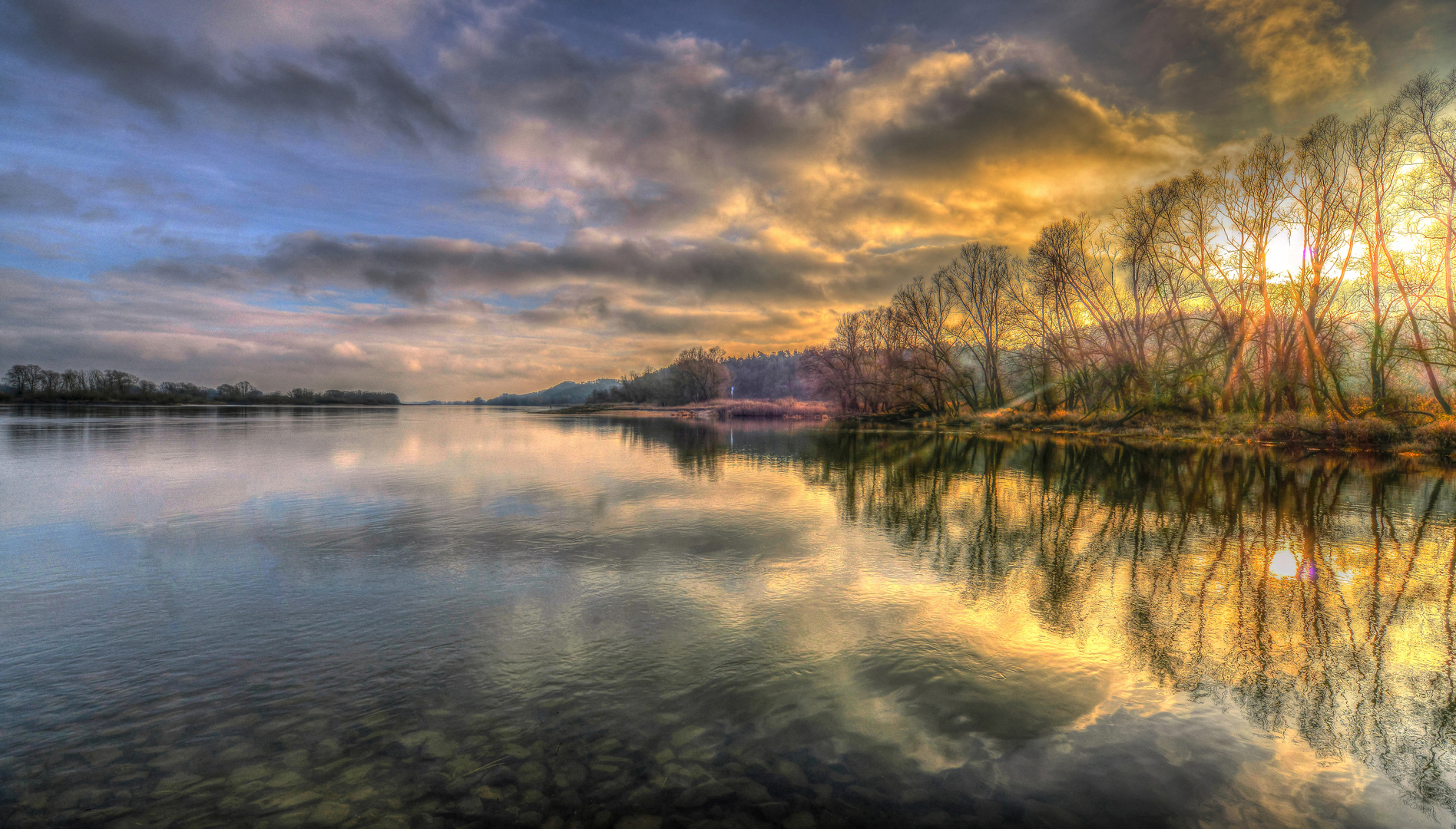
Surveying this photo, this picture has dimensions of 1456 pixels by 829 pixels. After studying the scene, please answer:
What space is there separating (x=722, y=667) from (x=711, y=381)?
107 meters

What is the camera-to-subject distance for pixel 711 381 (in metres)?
111

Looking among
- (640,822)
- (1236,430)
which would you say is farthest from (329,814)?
(1236,430)

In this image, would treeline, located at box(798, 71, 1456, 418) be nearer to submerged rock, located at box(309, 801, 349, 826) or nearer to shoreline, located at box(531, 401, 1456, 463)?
shoreline, located at box(531, 401, 1456, 463)

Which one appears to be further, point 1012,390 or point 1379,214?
point 1012,390

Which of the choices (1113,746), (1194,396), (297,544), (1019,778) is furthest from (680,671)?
(1194,396)

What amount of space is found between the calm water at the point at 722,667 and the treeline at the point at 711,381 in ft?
201

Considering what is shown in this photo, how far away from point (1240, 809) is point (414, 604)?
7.11 m

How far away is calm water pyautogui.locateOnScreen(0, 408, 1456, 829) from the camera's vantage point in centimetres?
325

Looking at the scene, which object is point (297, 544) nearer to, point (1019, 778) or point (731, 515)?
point (731, 515)

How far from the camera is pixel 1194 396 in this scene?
3069 centimetres

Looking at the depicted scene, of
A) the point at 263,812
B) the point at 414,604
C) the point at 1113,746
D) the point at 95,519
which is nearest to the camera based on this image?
the point at 263,812

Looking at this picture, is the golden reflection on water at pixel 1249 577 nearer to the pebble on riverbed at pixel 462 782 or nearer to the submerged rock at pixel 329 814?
the pebble on riverbed at pixel 462 782

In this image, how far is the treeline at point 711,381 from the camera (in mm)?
111812

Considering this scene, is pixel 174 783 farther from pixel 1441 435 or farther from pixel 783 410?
pixel 783 410
